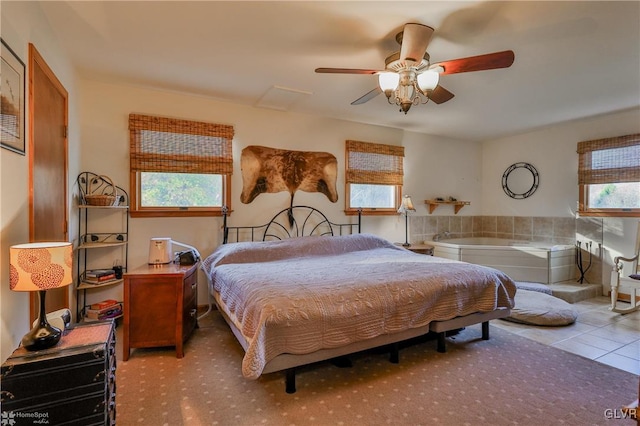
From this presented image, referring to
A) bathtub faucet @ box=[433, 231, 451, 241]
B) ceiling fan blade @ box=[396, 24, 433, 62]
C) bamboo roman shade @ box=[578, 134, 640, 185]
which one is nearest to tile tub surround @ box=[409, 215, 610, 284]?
bathtub faucet @ box=[433, 231, 451, 241]

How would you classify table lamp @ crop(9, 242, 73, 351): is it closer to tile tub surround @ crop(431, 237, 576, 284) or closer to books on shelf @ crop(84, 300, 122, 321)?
books on shelf @ crop(84, 300, 122, 321)

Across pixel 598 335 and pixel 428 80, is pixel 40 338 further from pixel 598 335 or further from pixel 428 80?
pixel 598 335

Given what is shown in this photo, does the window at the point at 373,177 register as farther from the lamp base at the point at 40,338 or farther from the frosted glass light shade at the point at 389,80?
the lamp base at the point at 40,338

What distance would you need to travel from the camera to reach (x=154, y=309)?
2551 mm

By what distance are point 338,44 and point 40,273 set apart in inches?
93.7

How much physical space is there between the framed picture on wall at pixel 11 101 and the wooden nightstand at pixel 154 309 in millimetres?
1220

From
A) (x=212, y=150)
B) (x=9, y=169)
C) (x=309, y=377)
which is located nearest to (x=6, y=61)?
(x=9, y=169)

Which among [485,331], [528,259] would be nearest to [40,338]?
[485,331]

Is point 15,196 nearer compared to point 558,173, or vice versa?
point 15,196

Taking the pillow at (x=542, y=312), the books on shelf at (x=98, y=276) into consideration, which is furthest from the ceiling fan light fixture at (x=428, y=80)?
the books on shelf at (x=98, y=276)

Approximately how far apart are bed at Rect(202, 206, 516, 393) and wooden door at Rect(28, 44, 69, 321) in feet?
4.13

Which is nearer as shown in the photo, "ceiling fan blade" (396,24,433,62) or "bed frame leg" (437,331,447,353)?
"ceiling fan blade" (396,24,433,62)

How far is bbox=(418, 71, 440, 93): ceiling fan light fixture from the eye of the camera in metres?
2.18

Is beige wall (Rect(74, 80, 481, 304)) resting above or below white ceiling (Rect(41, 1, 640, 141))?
below
